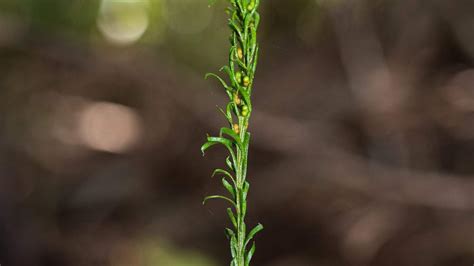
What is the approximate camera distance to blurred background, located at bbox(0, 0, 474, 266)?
308 centimetres

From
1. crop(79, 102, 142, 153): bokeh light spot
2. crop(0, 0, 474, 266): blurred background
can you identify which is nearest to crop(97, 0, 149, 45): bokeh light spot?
crop(0, 0, 474, 266): blurred background

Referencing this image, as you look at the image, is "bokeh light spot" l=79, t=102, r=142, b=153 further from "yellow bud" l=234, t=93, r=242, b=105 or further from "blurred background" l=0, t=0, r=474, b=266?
"yellow bud" l=234, t=93, r=242, b=105

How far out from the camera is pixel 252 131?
3627 mm

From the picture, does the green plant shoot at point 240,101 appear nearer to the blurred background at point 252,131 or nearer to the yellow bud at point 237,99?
the yellow bud at point 237,99

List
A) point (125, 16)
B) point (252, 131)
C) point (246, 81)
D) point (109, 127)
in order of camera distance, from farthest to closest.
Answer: point (109, 127), point (252, 131), point (125, 16), point (246, 81)

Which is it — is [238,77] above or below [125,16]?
below

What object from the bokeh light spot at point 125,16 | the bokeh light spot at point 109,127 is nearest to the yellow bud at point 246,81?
the bokeh light spot at point 125,16

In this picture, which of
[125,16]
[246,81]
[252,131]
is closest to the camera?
[246,81]

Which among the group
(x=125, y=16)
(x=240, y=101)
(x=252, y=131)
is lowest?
(x=240, y=101)

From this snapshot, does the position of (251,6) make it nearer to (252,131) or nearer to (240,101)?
(240,101)

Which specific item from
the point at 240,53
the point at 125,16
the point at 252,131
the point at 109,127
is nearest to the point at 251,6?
the point at 240,53

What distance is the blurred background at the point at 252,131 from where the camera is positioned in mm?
3076

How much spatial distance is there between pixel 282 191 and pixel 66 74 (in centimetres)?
177

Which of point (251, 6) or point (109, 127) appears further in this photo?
point (109, 127)
